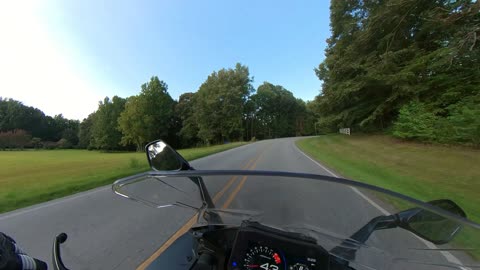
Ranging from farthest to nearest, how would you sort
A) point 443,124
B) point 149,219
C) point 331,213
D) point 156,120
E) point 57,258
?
point 156,120
point 443,124
point 149,219
point 331,213
point 57,258

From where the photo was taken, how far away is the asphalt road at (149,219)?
1.84 m

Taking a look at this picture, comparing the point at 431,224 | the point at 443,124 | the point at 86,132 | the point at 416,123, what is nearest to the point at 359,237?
the point at 431,224

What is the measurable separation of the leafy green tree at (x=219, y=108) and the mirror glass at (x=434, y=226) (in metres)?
62.8

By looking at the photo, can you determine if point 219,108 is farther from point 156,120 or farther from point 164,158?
point 164,158

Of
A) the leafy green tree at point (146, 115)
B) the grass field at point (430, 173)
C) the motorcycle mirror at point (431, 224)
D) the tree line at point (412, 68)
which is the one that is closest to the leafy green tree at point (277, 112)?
the leafy green tree at point (146, 115)

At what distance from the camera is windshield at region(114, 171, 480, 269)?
4.79 ft

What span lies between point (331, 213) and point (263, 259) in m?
0.65

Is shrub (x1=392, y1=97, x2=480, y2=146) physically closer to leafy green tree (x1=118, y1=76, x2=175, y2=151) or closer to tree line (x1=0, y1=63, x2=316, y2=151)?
tree line (x1=0, y1=63, x2=316, y2=151)

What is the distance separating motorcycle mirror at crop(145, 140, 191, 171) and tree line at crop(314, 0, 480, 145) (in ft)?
53.6

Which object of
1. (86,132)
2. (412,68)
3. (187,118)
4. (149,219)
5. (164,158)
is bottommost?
(149,219)

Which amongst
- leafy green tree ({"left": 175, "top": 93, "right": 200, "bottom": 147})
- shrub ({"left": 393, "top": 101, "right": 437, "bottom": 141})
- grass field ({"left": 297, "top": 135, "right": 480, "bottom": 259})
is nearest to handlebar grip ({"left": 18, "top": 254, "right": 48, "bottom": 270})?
grass field ({"left": 297, "top": 135, "right": 480, "bottom": 259})

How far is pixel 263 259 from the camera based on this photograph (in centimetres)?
152

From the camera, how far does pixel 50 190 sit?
371 inches

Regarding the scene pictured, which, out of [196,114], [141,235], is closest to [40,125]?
[196,114]
